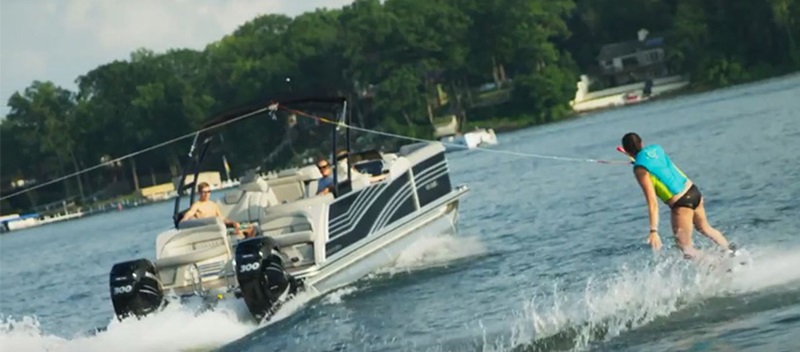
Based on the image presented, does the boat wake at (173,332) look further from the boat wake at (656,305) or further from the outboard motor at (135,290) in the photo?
the boat wake at (656,305)

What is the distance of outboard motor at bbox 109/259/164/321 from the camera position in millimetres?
16078

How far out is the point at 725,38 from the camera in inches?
3671

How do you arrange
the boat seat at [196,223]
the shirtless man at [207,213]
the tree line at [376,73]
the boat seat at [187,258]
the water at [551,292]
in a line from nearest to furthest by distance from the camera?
the water at [551,292] → the boat seat at [187,258] → the boat seat at [196,223] → the shirtless man at [207,213] → the tree line at [376,73]

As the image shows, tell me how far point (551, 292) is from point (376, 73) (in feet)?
285

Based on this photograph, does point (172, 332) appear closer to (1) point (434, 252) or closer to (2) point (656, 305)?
(2) point (656, 305)

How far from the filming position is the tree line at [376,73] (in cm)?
9394

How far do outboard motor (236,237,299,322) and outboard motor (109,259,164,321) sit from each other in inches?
42.1

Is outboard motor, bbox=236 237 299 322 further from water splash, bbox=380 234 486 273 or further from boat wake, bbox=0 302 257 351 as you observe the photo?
water splash, bbox=380 234 486 273

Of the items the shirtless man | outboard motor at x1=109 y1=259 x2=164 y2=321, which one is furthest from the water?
the shirtless man

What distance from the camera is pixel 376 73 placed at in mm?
102188

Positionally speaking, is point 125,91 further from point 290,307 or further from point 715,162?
point 290,307

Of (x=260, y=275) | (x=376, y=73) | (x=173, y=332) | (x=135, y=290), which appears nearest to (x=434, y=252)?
(x=260, y=275)

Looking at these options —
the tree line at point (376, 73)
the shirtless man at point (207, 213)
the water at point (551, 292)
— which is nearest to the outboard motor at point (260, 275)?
the water at point (551, 292)

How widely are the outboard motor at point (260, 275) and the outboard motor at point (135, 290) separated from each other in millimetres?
1071
